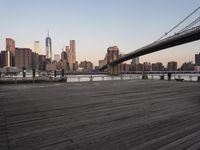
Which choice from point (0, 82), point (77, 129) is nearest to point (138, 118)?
point (77, 129)

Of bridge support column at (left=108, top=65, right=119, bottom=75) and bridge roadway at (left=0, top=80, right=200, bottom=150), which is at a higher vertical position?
bridge support column at (left=108, top=65, right=119, bottom=75)

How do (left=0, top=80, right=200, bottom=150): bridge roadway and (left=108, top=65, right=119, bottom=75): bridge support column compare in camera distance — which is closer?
(left=0, top=80, right=200, bottom=150): bridge roadway

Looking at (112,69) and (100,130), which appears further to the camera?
(112,69)

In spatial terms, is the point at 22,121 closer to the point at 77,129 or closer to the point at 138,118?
the point at 77,129

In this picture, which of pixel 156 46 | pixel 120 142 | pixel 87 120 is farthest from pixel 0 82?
pixel 156 46

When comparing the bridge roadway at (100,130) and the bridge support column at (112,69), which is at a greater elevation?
the bridge support column at (112,69)

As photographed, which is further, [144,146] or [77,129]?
[77,129]

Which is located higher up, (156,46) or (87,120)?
(156,46)

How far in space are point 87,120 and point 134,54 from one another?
2216 inches

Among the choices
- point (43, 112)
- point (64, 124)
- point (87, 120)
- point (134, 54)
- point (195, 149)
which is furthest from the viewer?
point (134, 54)

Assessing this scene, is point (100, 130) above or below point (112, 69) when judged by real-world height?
below

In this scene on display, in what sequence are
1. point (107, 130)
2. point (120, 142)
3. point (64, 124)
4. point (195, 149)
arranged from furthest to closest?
point (64, 124)
point (107, 130)
point (120, 142)
point (195, 149)

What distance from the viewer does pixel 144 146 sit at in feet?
15.6

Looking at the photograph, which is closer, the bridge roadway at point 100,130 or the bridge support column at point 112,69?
the bridge roadway at point 100,130
